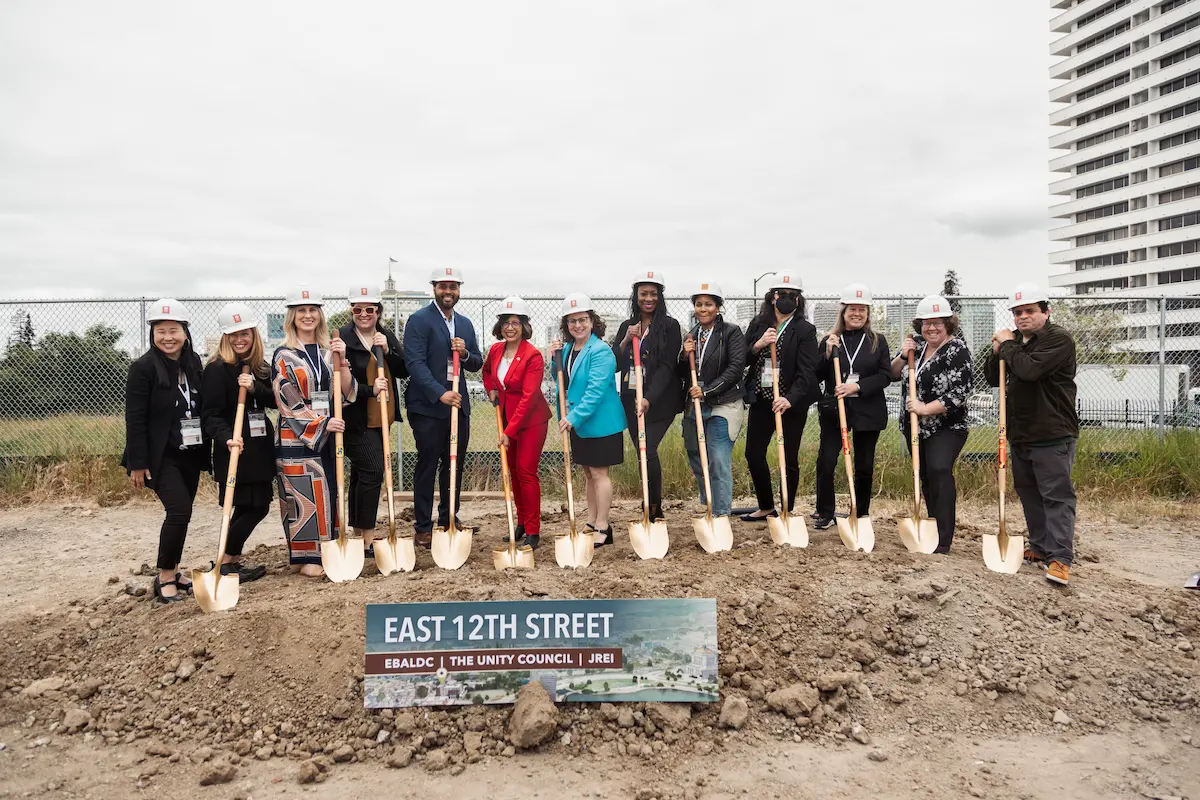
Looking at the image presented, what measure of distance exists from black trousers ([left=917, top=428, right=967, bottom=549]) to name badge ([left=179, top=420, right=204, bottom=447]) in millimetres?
5053

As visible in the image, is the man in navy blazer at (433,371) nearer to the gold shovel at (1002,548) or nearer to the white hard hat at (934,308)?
the white hard hat at (934,308)

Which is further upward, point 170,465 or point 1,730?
point 170,465

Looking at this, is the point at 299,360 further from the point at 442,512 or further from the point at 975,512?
the point at 975,512

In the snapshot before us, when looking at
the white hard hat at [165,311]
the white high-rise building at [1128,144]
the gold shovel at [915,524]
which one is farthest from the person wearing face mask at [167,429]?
the white high-rise building at [1128,144]

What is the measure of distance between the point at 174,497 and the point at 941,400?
5.24 m

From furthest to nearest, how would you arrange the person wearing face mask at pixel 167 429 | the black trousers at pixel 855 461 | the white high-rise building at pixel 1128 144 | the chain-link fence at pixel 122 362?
the white high-rise building at pixel 1128 144 → the chain-link fence at pixel 122 362 → the black trousers at pixel 855 461 → the person wearing face mask at pixel 167 429

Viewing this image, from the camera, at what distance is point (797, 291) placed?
6.57m

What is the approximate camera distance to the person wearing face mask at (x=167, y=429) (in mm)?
5332

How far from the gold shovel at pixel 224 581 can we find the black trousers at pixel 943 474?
4.79 m

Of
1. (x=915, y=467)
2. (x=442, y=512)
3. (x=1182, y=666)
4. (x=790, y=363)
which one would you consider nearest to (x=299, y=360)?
(x=442, y=512)

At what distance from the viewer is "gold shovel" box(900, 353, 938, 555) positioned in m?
6.11

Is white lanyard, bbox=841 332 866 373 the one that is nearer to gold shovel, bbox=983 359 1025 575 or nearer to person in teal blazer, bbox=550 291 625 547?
gold shovel, bbox=983 359 1025 575

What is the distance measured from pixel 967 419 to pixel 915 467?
0.51 metres

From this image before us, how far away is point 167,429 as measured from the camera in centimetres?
538
